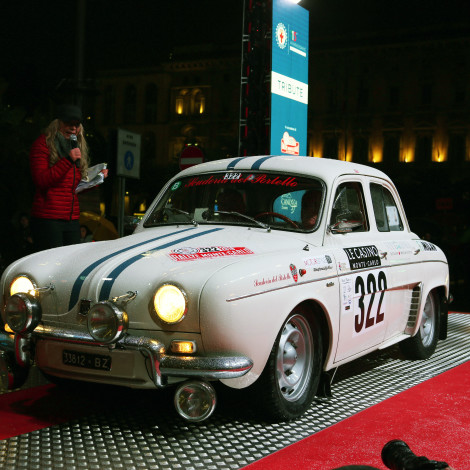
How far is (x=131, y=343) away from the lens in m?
3.94

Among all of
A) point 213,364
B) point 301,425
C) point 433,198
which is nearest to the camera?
point 213,364

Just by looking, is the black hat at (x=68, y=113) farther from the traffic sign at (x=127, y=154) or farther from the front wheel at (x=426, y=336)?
the traffic sign at (x=127, y=154)

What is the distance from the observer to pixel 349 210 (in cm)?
555

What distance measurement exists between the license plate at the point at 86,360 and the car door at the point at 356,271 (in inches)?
66.6

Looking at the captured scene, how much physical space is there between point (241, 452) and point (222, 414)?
732 mm

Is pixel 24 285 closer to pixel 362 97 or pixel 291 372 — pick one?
pixel 291 372

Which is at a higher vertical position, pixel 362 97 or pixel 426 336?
pixel 362 97

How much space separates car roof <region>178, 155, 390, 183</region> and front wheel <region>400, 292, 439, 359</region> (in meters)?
1.64

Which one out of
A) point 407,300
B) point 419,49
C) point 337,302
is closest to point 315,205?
point 337,302

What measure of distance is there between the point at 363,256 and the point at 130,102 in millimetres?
70195

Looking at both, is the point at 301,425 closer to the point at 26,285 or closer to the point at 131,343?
the point at 131,343

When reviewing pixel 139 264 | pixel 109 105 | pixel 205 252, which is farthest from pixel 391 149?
pixel 139 264

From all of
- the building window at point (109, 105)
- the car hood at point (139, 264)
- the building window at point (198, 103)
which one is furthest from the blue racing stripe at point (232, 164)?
the building window at point (109, 105)

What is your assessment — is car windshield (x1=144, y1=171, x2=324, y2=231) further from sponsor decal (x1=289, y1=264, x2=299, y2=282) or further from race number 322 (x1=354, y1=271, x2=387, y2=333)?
sponsor decal (x1=289, y1=264, x2=299, y2=282)
